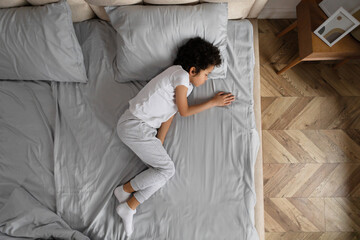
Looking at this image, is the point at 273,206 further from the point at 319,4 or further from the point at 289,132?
the point at 319,4

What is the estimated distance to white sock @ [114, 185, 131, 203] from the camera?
46.6 inches

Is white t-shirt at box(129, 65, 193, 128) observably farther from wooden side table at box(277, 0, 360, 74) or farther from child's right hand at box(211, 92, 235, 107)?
wooden side table at box(277, 0, 360, 74)

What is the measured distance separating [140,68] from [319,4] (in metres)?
0.97

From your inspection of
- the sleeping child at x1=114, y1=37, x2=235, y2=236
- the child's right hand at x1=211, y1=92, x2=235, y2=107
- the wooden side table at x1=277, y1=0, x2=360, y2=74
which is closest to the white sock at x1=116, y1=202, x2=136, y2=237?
the sleeping child at x1=114, y1=37, x2=235, y2=236

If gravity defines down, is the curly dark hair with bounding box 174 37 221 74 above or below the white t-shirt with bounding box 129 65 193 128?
above

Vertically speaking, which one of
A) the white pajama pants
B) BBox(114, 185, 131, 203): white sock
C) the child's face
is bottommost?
BBox(114, 185, 131, 203): white sock

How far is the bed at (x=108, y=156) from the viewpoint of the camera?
1.17 metres

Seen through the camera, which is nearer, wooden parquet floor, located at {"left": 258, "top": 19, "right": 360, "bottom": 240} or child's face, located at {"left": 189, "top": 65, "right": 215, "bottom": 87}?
child's face, located at {"left": 189, "top": 65, "right": 215, "bottom": 87}

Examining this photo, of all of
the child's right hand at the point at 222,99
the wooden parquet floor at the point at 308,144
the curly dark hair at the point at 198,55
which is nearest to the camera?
the curly dark hair at the point at 198,55

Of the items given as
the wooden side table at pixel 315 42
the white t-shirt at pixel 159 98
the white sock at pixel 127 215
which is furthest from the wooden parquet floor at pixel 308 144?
the white sock at pixel 127 215

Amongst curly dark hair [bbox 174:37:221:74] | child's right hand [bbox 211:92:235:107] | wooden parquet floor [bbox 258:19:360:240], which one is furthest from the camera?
wooden parquet floor [bbox 258:19:360:240]

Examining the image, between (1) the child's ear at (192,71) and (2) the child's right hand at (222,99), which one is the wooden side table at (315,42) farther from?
(1) the child's ear at (192,71)

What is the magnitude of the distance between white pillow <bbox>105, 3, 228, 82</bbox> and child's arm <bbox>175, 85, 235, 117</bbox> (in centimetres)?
17

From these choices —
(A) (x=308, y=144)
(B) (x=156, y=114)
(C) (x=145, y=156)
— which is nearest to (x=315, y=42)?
(A) (x=308, y=144)
